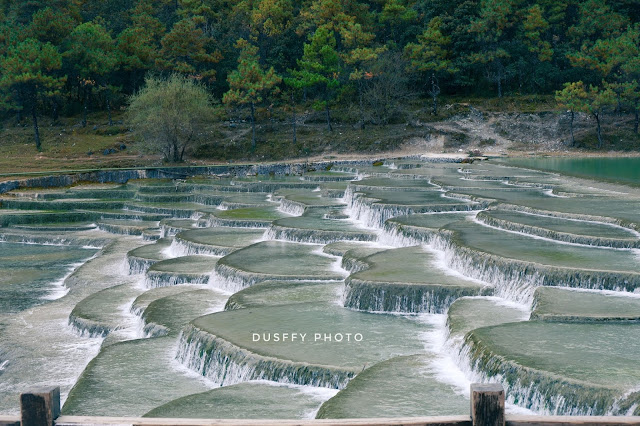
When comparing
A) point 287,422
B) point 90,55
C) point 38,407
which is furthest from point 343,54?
point 38,407

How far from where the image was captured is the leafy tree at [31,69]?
2264 inches

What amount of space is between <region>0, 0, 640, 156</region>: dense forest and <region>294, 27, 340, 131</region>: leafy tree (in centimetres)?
12

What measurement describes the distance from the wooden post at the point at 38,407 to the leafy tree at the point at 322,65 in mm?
54200

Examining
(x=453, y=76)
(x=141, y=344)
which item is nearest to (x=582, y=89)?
(x=453, y=76)

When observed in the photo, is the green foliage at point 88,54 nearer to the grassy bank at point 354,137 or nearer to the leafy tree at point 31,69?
the leafy tree at point 31,69

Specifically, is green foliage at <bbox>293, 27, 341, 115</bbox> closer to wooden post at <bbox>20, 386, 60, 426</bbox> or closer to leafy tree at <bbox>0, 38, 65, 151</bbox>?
leafy tree at <bbox>0, 38, 65, 151</bbox>

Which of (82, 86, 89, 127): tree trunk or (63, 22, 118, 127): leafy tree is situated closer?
(63, 22, 118, 127): leafy tree

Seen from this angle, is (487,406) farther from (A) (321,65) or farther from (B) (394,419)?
(A) (321,65)

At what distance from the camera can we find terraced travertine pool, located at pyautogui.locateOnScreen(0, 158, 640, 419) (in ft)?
36.9

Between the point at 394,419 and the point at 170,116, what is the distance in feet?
158

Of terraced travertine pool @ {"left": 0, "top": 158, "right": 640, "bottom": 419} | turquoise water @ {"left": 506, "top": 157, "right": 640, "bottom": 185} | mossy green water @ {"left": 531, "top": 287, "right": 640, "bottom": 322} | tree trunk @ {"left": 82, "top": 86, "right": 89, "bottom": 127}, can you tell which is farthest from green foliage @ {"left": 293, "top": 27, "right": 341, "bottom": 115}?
mossy green water @ {"left": 531, "top": 287, "right": 640, "bottom": 322}

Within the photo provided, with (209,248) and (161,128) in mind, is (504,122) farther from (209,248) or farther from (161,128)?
(209,248)

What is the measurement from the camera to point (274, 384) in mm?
12234

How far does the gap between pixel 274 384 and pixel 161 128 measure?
43106 millimetres
